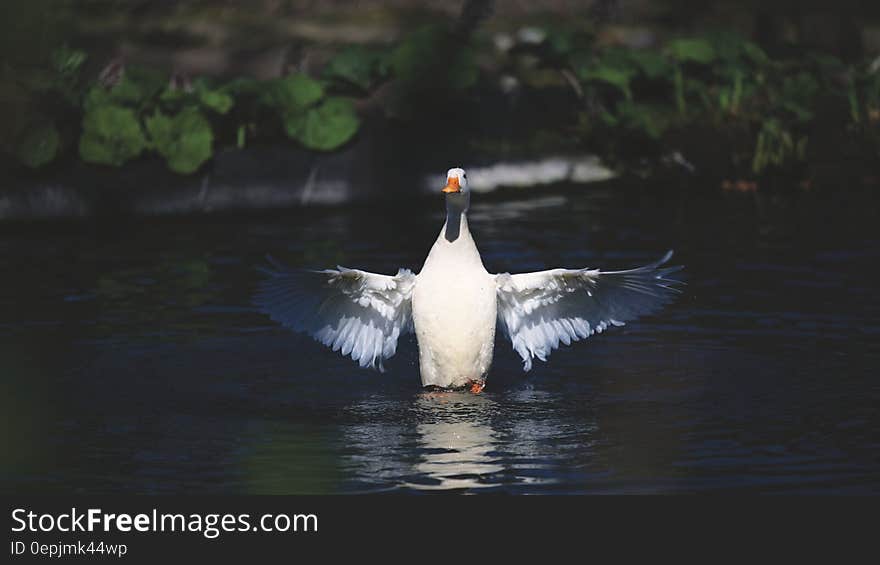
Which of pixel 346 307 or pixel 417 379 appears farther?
pixel 417 379

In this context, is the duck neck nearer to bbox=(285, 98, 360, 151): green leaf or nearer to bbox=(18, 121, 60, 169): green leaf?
bbox=(18, 121, 60, 169): green leaf

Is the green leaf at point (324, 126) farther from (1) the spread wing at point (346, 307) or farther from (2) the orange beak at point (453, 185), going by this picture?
(2) the orange beak at point (453, 185)

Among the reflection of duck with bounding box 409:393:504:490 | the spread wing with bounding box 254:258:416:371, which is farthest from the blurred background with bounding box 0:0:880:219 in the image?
the reflection of duck with bounding box 409:393:504:490

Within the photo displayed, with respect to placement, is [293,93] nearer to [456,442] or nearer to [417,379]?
[417,379]

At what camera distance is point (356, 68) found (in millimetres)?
17859

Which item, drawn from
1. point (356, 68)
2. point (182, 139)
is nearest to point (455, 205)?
point (182, 139)

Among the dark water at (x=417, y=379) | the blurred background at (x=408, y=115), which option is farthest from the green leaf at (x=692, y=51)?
the dark water at (x=417, y=379)

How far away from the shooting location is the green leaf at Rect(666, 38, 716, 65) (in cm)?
1931

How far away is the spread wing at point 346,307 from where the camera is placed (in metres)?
9.51

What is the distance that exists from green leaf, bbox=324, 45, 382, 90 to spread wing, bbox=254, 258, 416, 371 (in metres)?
8.27

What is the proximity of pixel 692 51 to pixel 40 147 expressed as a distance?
7482mm

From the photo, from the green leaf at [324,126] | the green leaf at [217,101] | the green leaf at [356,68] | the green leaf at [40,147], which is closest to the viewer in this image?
the green leaf at [40,147]

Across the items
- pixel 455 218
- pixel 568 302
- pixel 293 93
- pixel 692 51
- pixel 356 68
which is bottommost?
pixel 568 302

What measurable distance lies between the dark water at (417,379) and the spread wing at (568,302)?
0.92 ft
